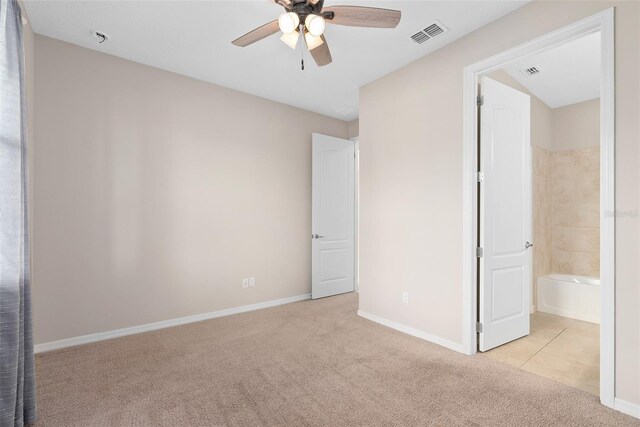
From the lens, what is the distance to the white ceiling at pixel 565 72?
3021 millimetres

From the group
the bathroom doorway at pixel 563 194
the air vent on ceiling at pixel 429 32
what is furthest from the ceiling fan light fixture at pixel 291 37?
the bathroom doorway at pixel 563 194

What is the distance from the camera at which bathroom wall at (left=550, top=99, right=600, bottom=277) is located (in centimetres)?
416

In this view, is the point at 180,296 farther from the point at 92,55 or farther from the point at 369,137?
the point at 369,137

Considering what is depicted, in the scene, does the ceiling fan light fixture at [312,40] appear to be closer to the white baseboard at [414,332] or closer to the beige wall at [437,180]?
the beige wall at [437,180]

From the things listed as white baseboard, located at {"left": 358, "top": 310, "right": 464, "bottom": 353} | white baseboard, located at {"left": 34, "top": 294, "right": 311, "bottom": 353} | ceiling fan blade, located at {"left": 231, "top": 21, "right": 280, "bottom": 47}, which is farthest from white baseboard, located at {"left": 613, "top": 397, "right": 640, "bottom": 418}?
white baseboard, located at {"left": 34, "top": 294, "right": 311, "bottom": 353}

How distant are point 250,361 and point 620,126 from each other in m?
3.15

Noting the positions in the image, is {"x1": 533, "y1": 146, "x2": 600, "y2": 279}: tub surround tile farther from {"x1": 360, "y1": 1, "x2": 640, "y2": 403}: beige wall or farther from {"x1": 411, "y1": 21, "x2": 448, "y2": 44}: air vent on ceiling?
{"x1": 411, "y1": 21, "x2": 448, "y2": 44}: air vent on ceiling

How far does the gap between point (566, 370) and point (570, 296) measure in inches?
68.6

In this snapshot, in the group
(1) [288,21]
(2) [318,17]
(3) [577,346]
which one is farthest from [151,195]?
(3) [577,346]

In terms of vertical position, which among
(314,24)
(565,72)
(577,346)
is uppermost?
(565,72)

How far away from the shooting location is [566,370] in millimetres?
2523

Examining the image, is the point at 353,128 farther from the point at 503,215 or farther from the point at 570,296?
the point at 570,296

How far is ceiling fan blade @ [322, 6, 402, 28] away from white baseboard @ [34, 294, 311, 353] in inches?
133

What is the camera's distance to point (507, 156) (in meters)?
3.02
